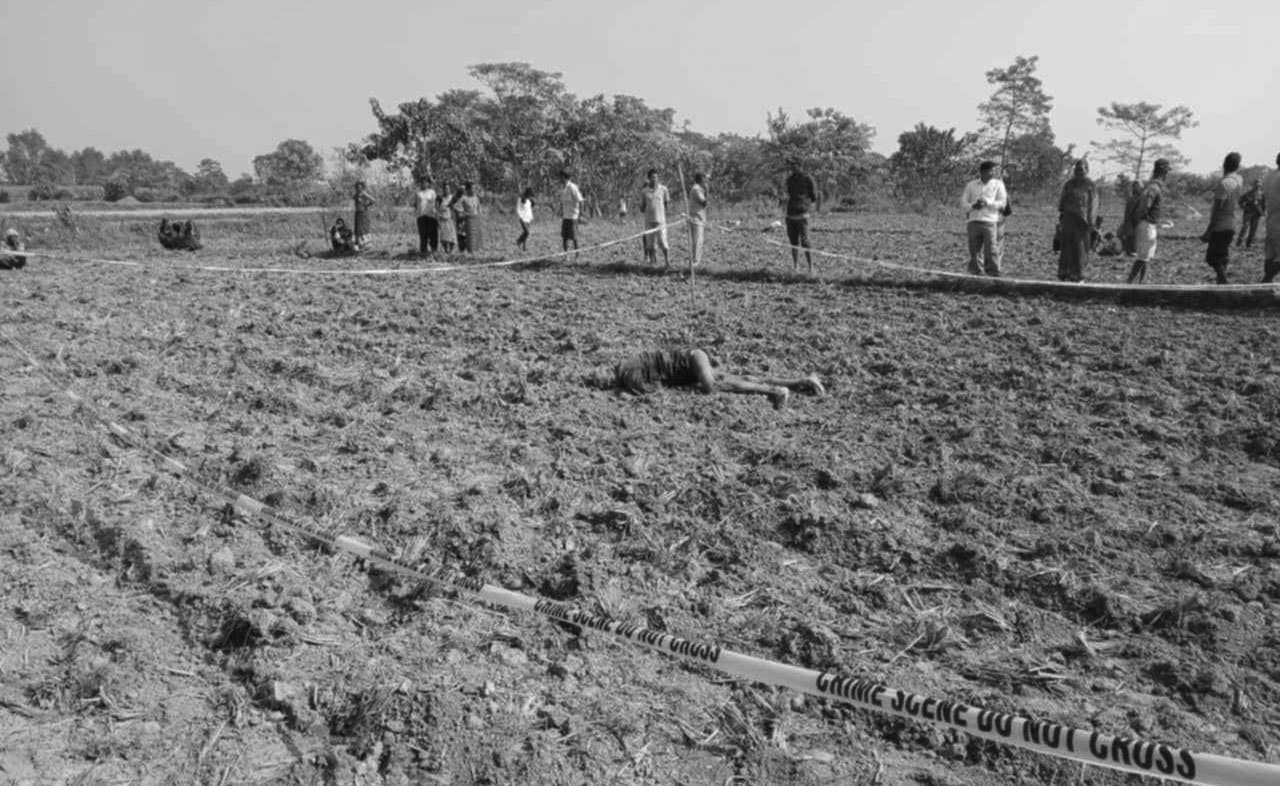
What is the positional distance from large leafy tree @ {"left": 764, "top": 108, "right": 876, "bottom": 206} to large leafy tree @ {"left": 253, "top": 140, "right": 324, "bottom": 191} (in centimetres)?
3338

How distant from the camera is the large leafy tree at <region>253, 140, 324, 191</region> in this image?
6003 centimetres

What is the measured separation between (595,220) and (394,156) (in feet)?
27.4

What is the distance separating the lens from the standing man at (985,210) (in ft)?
32.0

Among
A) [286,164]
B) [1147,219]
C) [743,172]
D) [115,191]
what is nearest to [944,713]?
[1147,219]

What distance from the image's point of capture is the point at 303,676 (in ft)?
8.63

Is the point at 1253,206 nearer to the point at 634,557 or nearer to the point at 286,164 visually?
the point at 634,557

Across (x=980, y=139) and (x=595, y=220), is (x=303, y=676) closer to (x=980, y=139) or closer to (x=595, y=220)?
(x=595, y=220)

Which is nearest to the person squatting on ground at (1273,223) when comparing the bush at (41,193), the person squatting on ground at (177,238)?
the person squatting on ground at (177,238)

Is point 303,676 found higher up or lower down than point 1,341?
lower down

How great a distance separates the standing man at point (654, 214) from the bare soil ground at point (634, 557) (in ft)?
18.4

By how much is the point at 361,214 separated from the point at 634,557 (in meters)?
14.4

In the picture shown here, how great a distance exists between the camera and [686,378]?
5953 millimetres

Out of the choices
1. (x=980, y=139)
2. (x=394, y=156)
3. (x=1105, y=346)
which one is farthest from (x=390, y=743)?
(x=980, y=139)

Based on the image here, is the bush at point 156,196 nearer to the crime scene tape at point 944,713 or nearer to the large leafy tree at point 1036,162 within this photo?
the large leafy tree at point 1036,162
